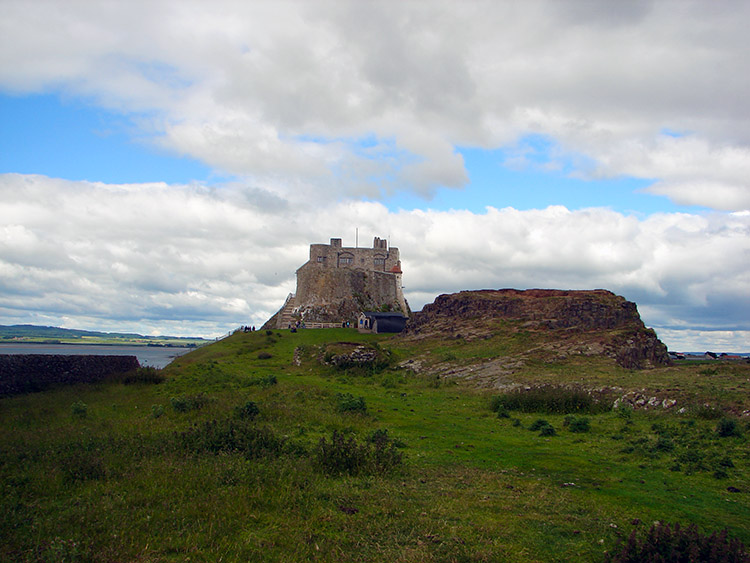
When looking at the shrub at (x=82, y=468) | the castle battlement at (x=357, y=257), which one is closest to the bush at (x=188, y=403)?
the shrub at (x=82, y=468)

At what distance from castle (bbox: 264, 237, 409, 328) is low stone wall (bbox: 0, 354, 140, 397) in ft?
198

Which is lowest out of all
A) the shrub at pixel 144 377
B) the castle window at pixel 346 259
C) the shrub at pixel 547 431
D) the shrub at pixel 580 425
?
the shrub at pixel 547 431

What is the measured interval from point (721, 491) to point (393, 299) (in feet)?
294

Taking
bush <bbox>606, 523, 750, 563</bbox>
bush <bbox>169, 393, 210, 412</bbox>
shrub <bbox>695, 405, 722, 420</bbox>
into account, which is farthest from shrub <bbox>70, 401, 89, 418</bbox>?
shrub <bbox>695, 405, 722, 420</bbox>

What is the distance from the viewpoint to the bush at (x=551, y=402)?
20.5 m

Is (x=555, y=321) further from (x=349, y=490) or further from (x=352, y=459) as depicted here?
(x=349, y=490)

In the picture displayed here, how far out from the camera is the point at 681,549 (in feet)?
21.9

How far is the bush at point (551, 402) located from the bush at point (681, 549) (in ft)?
45.8

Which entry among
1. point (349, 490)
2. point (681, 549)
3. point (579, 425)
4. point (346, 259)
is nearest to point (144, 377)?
point (349, 490)

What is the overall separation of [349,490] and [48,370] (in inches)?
678

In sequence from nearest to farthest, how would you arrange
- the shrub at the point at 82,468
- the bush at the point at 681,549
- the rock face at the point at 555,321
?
the bush at the point at 681,549, the shrub at the point at 82,468, the rock face at the point at 555,321

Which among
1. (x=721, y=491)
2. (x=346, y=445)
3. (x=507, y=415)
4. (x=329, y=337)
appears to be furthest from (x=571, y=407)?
(x=329, y=337)

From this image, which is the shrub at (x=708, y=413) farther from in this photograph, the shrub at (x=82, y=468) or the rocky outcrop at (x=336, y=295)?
the rocky outcrop at (x=336, y=295)

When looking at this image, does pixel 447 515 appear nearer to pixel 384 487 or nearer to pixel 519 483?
pixel 384 487
